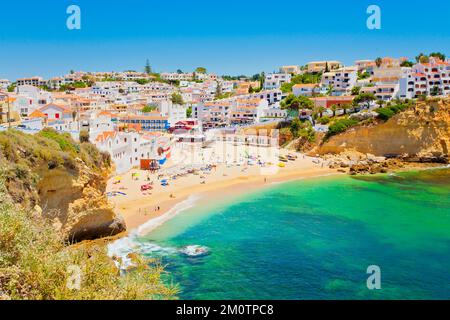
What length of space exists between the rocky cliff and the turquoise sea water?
3300 millimetres

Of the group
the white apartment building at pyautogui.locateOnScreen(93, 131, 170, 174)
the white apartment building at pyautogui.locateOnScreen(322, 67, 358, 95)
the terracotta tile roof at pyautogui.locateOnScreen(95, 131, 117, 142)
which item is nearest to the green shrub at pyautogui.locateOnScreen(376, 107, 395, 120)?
the white apartment building at pyautogui.locateOnScreen(322, 67, 358, 95)

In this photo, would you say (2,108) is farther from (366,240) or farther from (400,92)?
(400,92)

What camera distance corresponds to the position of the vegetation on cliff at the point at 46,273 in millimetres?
8734

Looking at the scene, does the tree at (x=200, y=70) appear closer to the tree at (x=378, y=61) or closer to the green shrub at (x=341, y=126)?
the tree at (x=378, y=61)

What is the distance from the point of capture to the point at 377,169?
4744cm

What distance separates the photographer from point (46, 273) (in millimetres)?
9008

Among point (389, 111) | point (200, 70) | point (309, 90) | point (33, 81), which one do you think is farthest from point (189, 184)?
point (200, 70)

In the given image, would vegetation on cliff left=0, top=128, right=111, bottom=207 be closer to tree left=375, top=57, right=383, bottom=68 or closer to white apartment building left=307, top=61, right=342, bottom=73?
tree left=375, top=57, right=383, bottom=68

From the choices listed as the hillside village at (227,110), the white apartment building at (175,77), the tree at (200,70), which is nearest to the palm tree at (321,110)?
the hillside village at (227,110)

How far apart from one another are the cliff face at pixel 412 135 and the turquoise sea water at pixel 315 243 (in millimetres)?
14007

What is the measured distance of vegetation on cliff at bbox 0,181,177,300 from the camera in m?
8.73

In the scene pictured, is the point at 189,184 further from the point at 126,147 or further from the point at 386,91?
the point at 386,91

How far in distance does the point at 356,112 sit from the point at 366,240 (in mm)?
38892
